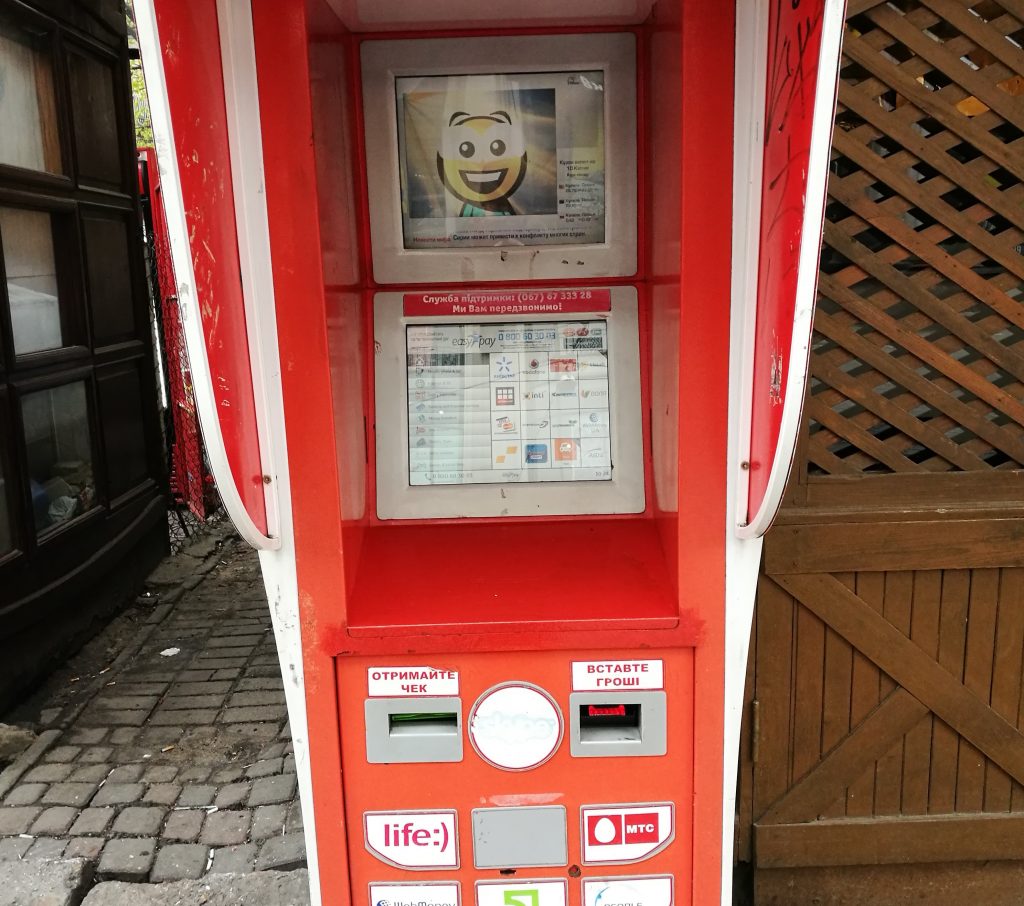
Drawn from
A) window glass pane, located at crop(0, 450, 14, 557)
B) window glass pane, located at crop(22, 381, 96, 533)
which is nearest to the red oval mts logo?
window glass pane, located at crop(0, 450, 14, 557)

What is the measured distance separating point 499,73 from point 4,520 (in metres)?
3.15

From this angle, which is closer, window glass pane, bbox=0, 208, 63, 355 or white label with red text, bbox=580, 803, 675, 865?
white label with red text, bbox=580, 803, 675, 865

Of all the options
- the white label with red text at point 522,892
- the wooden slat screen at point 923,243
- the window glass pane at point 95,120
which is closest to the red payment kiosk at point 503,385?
the white label with red text at point 522,892

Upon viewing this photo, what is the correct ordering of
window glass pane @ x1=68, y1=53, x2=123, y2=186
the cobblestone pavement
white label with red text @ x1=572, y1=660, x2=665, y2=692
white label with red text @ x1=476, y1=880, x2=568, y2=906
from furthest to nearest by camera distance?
window glass pane @ x1=68, y1=53, x2=123, y2=186, the cobblestone pavement, white label with red text @ x1=476, y1=880, x2=568, y2=906, white label with red text @ x1=572, y1=660, x2=665, y2=692

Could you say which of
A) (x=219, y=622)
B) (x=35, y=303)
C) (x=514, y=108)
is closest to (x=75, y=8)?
(x=35, y=303)

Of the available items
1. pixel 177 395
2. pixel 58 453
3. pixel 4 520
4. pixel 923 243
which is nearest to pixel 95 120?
pixel 58 453

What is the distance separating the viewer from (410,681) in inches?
69.1

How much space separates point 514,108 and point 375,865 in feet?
5.26

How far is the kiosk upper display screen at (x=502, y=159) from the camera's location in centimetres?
194

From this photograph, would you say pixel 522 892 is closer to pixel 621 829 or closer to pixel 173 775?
pixel 621 829

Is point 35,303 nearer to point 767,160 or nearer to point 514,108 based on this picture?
point 514,108

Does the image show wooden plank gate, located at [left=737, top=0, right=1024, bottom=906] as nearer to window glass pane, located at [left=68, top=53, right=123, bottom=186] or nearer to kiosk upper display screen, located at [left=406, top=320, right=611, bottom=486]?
kiosk upper display screen, located at [left=406, top=320, right=611, bottom=486]

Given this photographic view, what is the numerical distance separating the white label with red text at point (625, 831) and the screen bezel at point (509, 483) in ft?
2.01

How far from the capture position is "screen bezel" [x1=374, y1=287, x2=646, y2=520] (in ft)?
6.56
